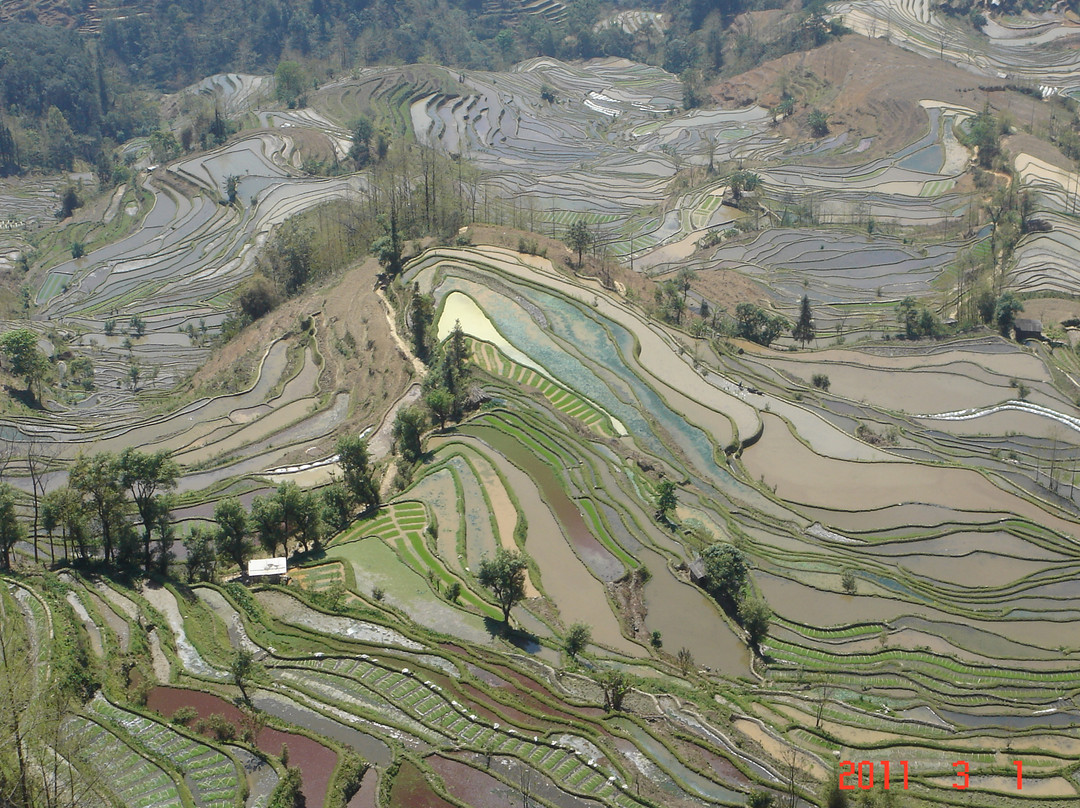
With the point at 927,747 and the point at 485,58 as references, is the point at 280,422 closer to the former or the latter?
the point at 927,747

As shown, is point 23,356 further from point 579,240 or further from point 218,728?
point 218,728

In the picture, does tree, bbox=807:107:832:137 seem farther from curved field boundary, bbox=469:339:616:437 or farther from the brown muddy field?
the brown muddy field

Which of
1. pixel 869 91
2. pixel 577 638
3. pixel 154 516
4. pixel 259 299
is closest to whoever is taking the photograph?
pixel 577 638

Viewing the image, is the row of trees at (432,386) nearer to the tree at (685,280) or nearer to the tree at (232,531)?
the tree at (232,531)

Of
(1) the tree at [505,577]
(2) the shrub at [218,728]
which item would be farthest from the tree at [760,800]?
(2) the shrub at [218,728]

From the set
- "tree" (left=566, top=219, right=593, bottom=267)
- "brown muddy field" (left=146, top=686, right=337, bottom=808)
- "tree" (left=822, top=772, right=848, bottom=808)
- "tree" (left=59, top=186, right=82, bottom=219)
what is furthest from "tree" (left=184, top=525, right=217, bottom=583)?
"tree" (left=59, top=186, right=82, bottom=219)

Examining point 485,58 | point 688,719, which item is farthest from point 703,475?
point 485,58
